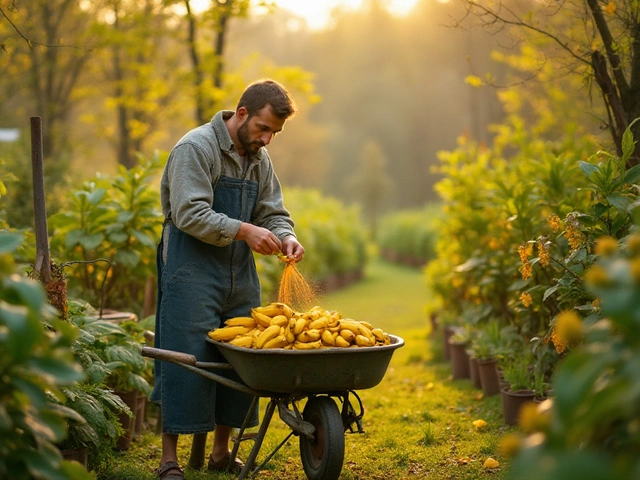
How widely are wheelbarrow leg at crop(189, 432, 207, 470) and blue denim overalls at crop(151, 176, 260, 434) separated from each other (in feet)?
0.44

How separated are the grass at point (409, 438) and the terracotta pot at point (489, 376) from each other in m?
0.11

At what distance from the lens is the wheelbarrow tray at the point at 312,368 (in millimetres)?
3434

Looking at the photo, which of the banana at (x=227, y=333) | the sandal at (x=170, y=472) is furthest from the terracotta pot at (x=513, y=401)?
the sandal at (x=170, y=472)

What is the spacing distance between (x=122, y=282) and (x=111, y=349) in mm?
1789

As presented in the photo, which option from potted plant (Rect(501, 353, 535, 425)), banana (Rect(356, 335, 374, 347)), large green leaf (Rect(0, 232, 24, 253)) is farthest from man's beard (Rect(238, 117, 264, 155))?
potted plant (Rect(501, 353, 535, 425))

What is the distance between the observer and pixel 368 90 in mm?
55031

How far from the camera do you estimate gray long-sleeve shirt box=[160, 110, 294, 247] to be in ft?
12.7

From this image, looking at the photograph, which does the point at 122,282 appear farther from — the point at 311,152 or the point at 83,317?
the point at 311,152

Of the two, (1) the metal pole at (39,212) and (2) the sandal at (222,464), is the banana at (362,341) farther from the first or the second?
(1) the metal pole at (39,212)

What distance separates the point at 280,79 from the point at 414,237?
1271 centimetres

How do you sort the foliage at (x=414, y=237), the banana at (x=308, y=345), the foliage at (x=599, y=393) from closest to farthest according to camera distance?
the foliage at (x=599, y=393) → the banana at (x=308, y=345) → the foliage at (x=414, y=237)

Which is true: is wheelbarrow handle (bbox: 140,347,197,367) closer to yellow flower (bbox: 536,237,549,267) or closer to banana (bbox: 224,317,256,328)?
banana (bbox: 224,317,256,328)

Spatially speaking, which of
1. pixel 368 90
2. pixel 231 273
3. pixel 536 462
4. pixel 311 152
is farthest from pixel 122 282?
pixel 368 90

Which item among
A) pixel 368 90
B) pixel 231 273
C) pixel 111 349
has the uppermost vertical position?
pixel 368 90
